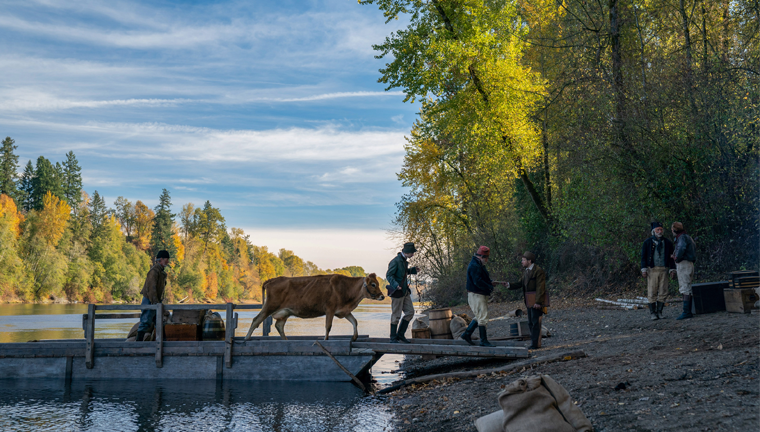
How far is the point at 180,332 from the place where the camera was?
522 inches

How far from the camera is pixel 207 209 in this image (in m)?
131

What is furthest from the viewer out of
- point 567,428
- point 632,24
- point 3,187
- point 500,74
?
point 3,187

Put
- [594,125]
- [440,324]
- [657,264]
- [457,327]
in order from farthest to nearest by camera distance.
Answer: [594,125] → [440,324] → [457,327] → [657,264]

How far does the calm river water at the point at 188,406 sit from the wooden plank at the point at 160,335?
538 mm

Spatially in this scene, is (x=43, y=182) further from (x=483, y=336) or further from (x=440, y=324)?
(x=483, y=336)

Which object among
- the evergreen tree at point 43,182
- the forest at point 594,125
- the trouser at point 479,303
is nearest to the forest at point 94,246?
the evergreen tree at point 43,182

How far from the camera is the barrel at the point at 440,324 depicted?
1479cm

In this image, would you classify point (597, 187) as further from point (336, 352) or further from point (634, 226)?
point (336, 352)

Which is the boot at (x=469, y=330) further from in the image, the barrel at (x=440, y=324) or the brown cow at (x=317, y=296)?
the barrel at (x=440, y=324)

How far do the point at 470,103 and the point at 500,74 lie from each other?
1894 mm

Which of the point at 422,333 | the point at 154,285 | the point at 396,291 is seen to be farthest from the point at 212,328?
the point at 422,333

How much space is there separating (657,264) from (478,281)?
19.1 ft

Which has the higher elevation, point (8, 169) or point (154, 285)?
point (8, 169)

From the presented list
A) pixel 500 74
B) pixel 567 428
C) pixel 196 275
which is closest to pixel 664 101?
pixel 500 74
